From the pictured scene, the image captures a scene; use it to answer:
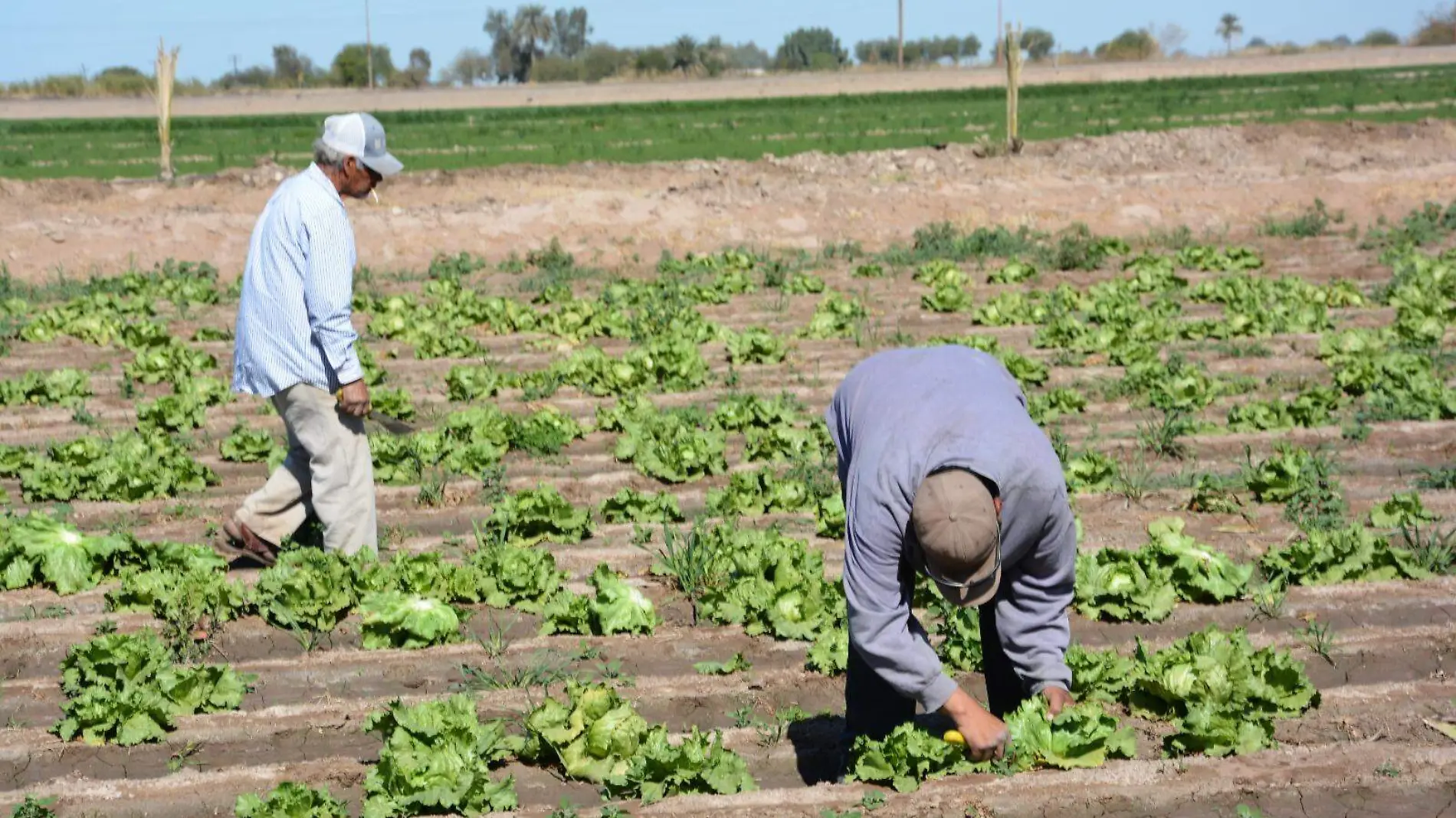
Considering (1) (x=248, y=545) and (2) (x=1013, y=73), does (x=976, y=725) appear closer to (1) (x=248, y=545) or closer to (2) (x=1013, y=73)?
(1) (x=248, y=545)

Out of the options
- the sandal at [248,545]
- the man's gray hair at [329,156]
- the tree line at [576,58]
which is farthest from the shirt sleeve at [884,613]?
the tree line at [576,58]

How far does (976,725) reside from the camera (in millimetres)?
Result: 4109

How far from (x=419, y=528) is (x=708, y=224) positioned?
11107mm

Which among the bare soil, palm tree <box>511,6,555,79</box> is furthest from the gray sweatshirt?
palm tree <box>511,6,555,79</box>

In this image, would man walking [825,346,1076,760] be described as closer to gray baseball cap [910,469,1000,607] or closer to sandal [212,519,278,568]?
gray baseball cap [910,469,1000,607]

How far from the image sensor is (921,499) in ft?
12.1

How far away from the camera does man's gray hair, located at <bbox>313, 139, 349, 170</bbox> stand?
6.04 meters

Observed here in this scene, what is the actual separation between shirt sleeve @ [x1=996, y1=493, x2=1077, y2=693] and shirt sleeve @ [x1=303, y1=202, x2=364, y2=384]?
3.09m

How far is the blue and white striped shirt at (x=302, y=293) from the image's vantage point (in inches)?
239

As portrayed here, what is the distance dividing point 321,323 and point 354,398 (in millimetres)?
341

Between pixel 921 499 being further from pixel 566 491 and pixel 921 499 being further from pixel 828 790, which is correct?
pixel 566 491

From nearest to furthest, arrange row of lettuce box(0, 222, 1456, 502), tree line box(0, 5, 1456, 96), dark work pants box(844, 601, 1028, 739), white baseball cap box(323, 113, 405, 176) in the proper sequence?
1. dark work pants box(844, 601, 1028, 739)
2. white baseball cap box(323, 113, 405, 176)
3. row of lettuce box(0, 222, 1456, 502)
4. tree line box(0, 5, 1456, 96)

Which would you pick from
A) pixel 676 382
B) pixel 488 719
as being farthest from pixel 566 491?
pixel 488 719

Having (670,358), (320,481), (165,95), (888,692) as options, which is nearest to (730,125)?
(165,95)
